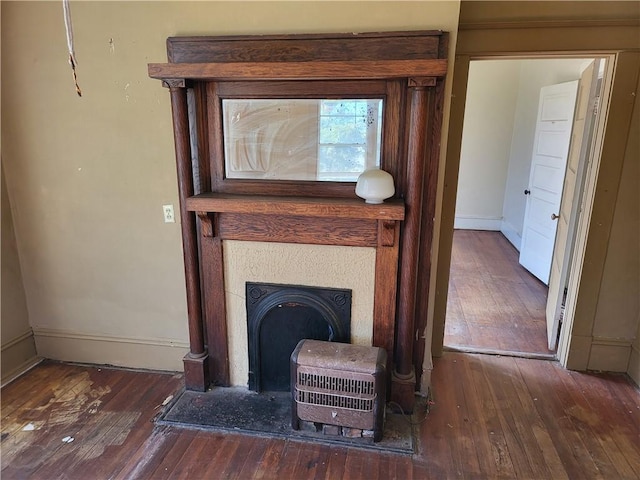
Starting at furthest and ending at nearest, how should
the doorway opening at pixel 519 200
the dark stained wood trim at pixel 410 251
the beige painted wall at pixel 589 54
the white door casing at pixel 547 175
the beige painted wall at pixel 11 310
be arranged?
the white door casing at pixel 547 175
the doorway opening at pixel 519 200
the beige painted wall at pixel 11 310
the beige painted wall at pixel 589 54
the dark stained wood trim at pixel 410 251

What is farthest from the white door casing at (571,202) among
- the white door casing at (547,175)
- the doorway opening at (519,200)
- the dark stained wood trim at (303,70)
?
the dark stained wood trim at (303,70)

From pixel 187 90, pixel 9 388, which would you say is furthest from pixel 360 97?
pixel 9 388

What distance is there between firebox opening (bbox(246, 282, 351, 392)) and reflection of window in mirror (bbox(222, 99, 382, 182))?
0.63 m

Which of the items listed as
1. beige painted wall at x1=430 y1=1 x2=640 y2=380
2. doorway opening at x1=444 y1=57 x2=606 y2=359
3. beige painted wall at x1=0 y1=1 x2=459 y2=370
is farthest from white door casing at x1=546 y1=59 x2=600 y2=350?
beige painted wall at x1=0 y1=1 x2=459 y2=370

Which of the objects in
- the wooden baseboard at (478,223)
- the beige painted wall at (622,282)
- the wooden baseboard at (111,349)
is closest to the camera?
the beige painted wall at (622,282)

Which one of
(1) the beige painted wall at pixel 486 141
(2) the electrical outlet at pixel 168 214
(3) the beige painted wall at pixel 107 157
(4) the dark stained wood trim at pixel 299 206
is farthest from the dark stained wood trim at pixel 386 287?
(1) the beige painted wall at pixel 486 141

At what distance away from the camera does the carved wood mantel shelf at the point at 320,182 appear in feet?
6.50

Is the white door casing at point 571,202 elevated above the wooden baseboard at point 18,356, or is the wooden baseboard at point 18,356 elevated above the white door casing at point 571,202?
the white door casing at point 571,202

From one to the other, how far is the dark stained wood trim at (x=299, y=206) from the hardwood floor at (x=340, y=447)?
3.82 ft

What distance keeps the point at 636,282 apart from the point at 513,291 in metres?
1.52

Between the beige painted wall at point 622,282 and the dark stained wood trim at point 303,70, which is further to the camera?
the beige painted wall at point 622,282

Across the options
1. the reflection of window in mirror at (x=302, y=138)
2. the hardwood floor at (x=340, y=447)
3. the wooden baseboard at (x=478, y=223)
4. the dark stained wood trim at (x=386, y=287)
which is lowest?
the hardwood floor at (x=340, y=447)

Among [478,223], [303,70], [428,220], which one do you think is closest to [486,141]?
[478,223]

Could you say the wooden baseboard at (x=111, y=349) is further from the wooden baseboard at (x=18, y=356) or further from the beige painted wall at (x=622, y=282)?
the beige painted wall at (x=622, y=282)
